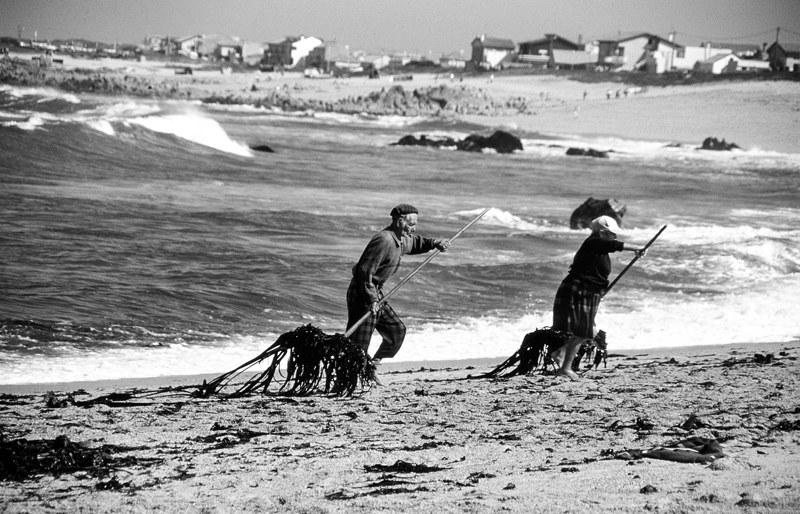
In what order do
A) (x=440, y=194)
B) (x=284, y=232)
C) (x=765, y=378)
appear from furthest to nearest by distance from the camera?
(x=440, y=194) → (x=284, y=232) → (x=765, y=378)

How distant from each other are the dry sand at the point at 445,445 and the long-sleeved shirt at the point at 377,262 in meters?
0.72

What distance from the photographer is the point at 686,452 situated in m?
4.91

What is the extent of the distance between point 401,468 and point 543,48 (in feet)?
359

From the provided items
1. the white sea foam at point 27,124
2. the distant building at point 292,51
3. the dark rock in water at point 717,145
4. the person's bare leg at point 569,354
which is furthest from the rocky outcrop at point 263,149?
the distant building at point 292,51

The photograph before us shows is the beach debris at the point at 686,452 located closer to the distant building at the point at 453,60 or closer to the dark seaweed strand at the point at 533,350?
the dark seaweed strand at the point at 533,350

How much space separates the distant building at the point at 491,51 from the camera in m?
113

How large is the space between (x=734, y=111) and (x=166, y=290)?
174ft

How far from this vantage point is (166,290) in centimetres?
1136

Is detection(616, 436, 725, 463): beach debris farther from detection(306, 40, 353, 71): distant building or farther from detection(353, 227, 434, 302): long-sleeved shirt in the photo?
detection(306, 40, 353, 71): distant building

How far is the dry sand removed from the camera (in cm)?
440

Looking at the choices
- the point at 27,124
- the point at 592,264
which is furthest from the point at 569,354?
the point at 27,124

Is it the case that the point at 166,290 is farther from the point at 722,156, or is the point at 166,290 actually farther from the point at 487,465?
the point at 722,156

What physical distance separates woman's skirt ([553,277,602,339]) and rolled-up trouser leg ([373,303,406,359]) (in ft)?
3.72

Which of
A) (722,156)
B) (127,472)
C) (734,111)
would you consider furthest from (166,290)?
(734,111)
